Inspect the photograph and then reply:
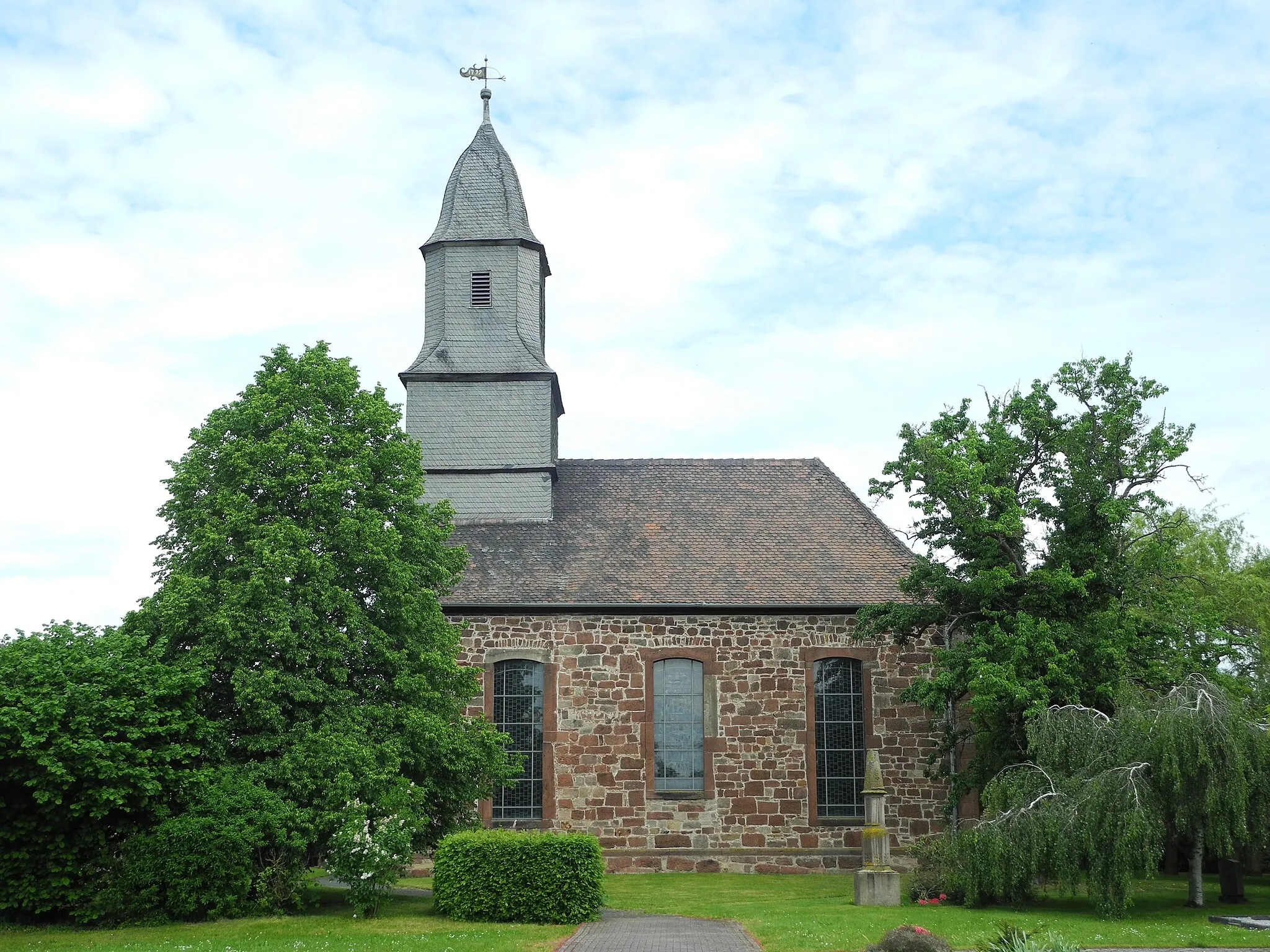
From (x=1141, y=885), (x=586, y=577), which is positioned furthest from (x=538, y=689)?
(x=1141, y=885)

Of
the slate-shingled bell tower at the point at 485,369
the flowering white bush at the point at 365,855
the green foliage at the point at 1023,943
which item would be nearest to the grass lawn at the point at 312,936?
the flowering white bush at the point at 365,855

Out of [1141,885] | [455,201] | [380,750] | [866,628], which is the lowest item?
[1141,885]

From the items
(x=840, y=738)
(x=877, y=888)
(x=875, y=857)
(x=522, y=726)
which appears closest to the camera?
(x=877, y=888)

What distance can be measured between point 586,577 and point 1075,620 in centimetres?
918

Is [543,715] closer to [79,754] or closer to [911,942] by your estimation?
[79,754]

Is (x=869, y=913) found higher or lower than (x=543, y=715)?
lower

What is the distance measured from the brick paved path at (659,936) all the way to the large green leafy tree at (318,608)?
344 centimetres

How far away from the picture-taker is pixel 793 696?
24.2 m

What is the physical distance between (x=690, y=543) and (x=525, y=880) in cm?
974

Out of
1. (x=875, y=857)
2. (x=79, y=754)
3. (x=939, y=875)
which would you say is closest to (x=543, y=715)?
(x=875, y=857)

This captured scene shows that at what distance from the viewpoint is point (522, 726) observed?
24.1 meters

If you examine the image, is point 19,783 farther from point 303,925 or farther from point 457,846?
point 457,846

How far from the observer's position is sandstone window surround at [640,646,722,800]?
23781 millimetres

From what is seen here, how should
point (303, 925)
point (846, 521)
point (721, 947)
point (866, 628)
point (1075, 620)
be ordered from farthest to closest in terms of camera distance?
point (846, 521), point (866, 628), point (1075, 620), point (303, 925), point (721, 947)
